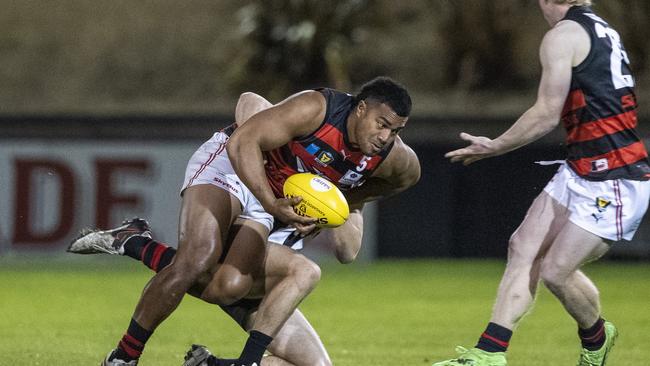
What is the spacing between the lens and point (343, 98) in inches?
292

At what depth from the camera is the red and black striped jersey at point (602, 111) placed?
726cm

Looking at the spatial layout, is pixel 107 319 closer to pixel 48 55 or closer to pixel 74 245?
pixel 74 245

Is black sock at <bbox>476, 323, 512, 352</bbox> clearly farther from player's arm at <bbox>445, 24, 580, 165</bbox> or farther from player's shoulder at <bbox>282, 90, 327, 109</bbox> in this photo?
player's shoulder at <bbox>282, 90, 327, 109</bbox>

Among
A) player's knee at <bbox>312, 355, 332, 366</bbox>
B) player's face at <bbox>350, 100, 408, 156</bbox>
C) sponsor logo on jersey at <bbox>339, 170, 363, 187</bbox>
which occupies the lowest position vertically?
player's knee at <bbox>312, 355, 332, 366</bbox>

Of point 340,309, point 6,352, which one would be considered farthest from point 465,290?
point 6,352

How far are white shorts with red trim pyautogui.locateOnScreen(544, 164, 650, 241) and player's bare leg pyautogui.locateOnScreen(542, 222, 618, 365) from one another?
6cm

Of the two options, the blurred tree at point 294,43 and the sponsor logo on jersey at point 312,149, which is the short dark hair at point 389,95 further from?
the blurred tree at point 294,43

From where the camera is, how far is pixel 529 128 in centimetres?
713

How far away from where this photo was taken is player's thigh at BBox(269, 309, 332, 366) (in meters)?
7.50

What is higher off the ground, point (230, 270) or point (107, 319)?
point (230, 270)

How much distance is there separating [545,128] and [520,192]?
12688 millimetres

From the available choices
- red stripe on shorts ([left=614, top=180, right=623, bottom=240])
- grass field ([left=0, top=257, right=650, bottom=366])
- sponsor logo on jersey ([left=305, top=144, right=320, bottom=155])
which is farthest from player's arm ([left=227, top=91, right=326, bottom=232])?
grass field ([left=0, top=257, right=650, bottom=366])

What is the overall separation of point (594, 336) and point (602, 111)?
53.0 inches

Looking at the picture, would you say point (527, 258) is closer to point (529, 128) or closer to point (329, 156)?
point (529, 128)
